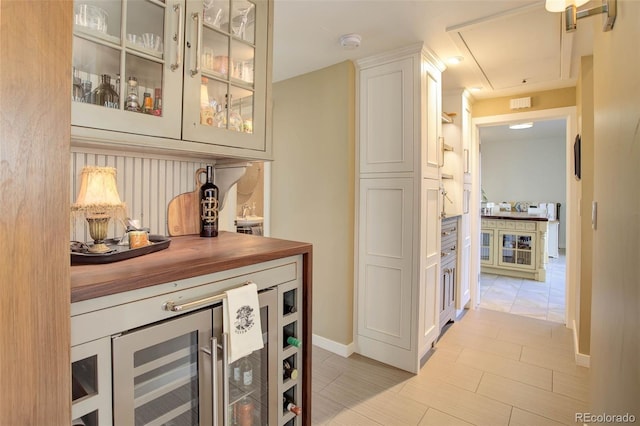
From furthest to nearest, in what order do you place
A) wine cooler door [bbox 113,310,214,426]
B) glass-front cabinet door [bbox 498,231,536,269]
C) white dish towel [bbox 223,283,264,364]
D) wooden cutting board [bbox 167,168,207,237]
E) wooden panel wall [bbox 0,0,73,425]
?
glass-front cabinet door [bbox 498,231,536,269] < wooden cutting board [bbox 167,168,207,237] < white dish towel [bbox 223,283,264,364] < wine cooler door [bbox 113,310,214,426] < wooden panel wall [bbox 0,0,73,425]

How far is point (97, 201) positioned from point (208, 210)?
0.53 meters

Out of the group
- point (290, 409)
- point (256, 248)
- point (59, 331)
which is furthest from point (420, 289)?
point (59, 331)

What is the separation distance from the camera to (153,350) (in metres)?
1.00

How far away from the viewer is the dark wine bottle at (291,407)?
55.6 inches

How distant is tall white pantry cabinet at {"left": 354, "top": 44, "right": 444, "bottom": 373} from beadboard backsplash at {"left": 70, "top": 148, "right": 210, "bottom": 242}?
1.45m

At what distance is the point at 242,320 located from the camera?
114 centimetres

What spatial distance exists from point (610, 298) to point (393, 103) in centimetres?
187

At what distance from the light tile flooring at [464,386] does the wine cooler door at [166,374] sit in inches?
44.3

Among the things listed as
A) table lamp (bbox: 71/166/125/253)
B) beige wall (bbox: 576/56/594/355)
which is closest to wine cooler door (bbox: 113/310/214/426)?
table lamp (bbox: 71/166/125/253)

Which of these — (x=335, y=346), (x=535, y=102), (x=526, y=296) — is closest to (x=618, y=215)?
(x=335, y=346)

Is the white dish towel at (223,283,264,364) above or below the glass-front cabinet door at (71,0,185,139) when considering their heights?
below

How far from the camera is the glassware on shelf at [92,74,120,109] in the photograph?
1.06 m

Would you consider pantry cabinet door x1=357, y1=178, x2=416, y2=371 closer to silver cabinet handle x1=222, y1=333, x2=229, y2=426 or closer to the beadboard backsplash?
the beadboard backsplash

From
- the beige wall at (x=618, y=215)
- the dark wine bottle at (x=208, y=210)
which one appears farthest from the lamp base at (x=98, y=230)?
the beige wall at (x=618, y=215)
